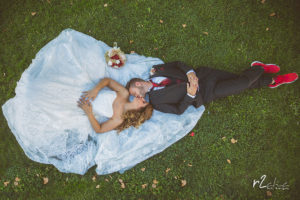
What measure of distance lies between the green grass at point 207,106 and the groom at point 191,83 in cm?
47

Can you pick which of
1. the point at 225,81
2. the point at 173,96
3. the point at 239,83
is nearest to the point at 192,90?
the point at 173,96

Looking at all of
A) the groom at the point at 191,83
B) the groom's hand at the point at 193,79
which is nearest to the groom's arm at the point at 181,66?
the groom at the point at 191,83

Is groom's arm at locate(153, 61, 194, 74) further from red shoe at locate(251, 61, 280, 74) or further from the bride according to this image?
red shoe at locate(251, 61, 280, 74)

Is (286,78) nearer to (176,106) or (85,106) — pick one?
(176,106)

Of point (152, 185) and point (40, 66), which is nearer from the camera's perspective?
point (40, 66)

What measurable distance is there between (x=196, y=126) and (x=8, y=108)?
4247mm

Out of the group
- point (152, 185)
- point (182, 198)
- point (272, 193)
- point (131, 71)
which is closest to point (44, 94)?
point (131, 71)

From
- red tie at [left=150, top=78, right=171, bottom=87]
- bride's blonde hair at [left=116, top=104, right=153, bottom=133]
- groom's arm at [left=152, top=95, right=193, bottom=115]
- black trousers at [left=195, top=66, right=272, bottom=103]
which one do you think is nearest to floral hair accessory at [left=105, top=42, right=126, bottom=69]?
red tie at [left=150, top=78, right=171, bottom=87]

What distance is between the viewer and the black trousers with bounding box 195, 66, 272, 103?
4.55 metres

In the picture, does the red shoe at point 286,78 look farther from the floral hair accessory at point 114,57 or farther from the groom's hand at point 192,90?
the floral hair accessory at point 114,57

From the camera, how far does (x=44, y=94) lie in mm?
3910

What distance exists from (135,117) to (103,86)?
100 cm

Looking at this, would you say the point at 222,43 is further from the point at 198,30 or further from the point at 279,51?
the point at 279,51

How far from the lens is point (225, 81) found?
4.66 meters
